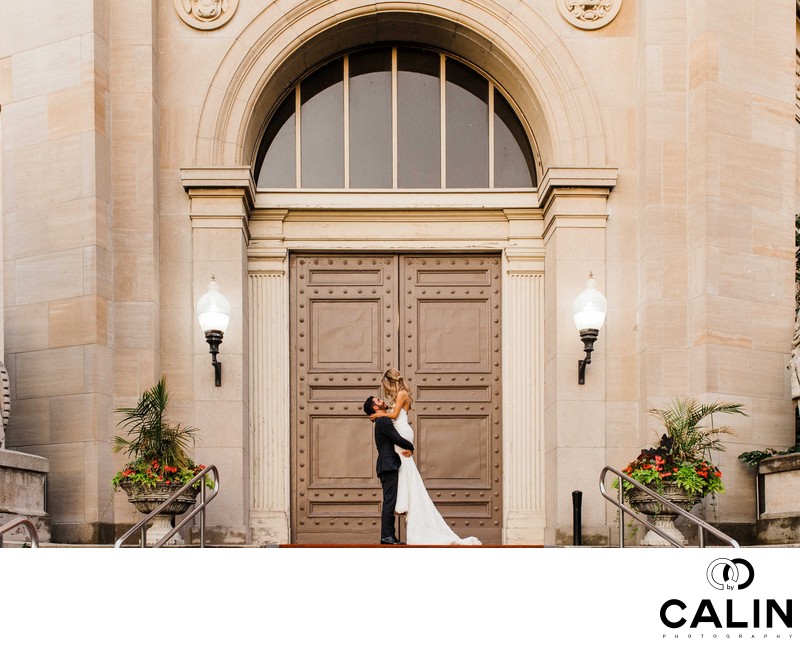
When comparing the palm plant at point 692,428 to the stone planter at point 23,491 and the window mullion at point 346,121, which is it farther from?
the stone planter at point 23,491

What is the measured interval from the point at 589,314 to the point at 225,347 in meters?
4.28

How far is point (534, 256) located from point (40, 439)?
6.36 m

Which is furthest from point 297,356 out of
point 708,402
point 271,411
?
point 708,402

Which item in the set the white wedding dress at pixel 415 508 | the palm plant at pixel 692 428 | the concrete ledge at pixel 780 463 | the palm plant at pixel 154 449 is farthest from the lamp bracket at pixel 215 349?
the concrete ledge at pixel 780 463

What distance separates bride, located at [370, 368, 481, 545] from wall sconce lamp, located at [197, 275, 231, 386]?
Result: 6.73ft

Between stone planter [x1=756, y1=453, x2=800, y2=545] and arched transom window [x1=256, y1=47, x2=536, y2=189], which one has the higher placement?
arched transom window [x1=256, y1=47, x2=536, y2=189]

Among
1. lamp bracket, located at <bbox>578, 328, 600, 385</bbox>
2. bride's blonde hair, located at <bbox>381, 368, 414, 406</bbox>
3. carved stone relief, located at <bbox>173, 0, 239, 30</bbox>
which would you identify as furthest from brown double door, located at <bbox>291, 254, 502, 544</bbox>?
carved stone relief, located at <bbox>173, 0, 239, 30</bbox>

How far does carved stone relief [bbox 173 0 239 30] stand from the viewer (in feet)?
54.7

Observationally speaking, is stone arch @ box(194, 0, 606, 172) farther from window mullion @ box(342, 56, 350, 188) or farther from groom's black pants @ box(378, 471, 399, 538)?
groom's black pants @ box(378, 471, 399, 538)

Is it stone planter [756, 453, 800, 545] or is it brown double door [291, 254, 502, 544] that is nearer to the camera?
stone planter [756, 453, 800, 545]

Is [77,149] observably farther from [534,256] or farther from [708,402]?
[708,402]

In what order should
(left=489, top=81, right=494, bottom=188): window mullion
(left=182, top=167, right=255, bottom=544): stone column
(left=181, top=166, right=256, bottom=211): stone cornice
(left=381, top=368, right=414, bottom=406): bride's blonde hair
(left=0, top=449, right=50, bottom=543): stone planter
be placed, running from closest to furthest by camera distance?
(left=0, top=449, right=50, bottom=543): stone planter
(left=381, top=368, right=414, bottom=406): bride's blonde hair
(left=182, top=167, right=255, bottom=544): stone column
(left=181, top=166, right=256, bottom=211): stone cornice
(left=489, top=81, right=494, bottom=188): window mullion

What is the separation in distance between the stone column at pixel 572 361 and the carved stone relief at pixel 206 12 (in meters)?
4.40

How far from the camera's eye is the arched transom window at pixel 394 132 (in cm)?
1739
